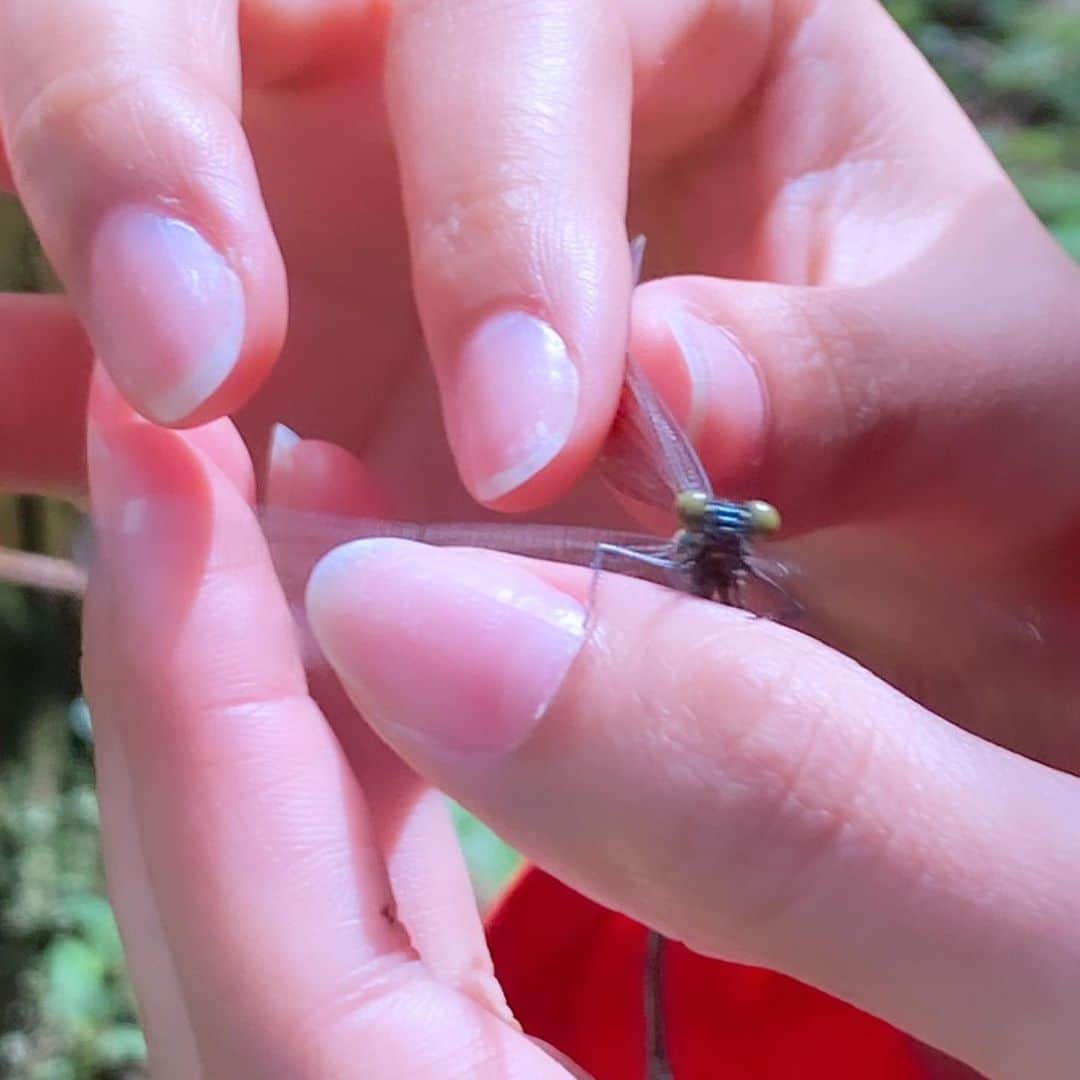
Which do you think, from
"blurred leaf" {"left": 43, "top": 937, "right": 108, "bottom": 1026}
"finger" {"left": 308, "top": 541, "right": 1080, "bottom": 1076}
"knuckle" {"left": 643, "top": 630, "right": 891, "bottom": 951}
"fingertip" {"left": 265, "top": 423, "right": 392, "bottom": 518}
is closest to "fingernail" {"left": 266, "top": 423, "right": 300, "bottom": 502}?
"fingertip" {"left": 265, "top": 423, "right": 392, "bottom": 518}

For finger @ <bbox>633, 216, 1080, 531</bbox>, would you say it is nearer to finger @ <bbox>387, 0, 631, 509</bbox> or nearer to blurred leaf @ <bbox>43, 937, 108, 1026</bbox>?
finger @ <bbox>387, 0, 631, 509</bbox>

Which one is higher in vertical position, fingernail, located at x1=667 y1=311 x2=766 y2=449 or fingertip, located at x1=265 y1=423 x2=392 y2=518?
fingernail, located at x1=667 y1=311 x2=766 y2=449

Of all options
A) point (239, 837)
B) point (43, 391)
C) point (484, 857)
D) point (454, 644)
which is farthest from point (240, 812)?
point (484, 857)

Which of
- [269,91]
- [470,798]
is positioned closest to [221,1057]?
[470,798]

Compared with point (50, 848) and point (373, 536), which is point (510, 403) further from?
point (50, 848)

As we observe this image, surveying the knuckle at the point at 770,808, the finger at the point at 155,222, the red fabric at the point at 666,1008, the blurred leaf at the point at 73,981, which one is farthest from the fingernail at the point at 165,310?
the blurred leaf at the point at 73,981

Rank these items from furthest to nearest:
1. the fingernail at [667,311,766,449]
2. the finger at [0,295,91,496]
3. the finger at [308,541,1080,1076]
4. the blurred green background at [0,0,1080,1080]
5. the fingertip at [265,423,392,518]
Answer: the blurred green background at [0,0,1080,1080] < the finger at [0,295,91,496] < the fingertip at [265,423,392,518] < the fingernail at [667,311,766,449] < the finger at [308,541,1080,1076]

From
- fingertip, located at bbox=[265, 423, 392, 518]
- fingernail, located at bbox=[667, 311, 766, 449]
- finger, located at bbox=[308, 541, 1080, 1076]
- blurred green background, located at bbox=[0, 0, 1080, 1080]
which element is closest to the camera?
finger, located at bbox=[308, 541, 1080, 1076]
